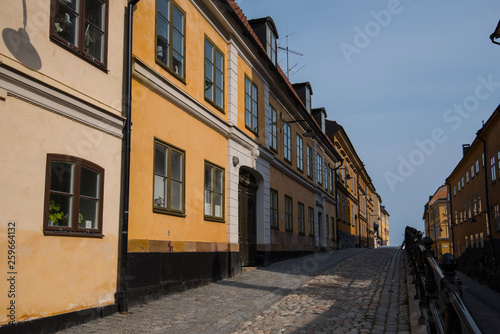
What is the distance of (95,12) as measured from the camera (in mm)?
8203

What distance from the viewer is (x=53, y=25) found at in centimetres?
705

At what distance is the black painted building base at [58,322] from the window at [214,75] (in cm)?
638

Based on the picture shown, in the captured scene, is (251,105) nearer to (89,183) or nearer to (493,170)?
(89,183)

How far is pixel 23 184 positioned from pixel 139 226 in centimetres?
302

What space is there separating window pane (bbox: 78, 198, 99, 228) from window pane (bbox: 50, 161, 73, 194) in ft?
1.36

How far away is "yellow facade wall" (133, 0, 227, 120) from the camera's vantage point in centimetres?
952

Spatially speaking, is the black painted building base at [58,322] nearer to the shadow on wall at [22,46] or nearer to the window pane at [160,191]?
the window pane at [160,191]

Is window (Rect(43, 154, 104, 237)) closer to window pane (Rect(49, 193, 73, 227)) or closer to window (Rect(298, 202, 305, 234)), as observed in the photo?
window pane (Rect(49, 193, 73, 227))

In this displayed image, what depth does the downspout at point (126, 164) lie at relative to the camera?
26.9 feet

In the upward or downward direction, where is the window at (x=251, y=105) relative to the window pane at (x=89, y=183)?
upward

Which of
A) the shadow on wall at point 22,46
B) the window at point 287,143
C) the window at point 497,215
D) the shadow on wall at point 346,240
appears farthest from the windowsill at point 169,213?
the shadow on wall at point 346,240

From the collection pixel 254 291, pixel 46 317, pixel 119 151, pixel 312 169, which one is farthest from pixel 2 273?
pixel 312 169

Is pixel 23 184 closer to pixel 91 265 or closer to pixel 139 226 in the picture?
pixel 91 265

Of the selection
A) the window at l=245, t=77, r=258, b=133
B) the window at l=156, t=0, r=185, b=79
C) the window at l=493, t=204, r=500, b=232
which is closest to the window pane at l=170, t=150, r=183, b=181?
the window at l=156, t=0, r=185, b=79
